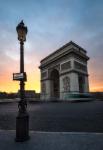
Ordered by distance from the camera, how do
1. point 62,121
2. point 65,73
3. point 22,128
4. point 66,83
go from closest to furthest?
point 22,128 < point 62,121 < point 66,83 < point 65,73

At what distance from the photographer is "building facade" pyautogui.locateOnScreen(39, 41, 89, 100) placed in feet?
171

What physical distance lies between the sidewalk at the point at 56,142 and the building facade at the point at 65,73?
43936 millimetres

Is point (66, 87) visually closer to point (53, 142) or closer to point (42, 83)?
point (42, 83)

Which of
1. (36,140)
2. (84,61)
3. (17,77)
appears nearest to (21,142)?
(36,140)

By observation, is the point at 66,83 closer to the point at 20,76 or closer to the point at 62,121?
the point at 62,121

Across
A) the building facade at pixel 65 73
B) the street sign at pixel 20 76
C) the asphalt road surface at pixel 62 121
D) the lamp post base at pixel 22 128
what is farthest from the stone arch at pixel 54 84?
the lamp post base at pixel 22 128

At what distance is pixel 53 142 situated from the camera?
6430mm

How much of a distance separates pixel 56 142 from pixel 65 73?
48.0m

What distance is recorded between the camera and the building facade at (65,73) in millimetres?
52031

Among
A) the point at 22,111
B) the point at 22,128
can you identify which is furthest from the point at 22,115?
the point at 22,128

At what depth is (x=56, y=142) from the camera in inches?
253

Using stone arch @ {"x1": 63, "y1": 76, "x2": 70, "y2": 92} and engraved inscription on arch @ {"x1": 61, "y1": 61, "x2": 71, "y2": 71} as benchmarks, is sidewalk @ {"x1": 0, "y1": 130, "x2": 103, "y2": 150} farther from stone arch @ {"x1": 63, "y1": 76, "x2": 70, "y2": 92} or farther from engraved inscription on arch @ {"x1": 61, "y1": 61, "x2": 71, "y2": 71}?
engraved inscription on arch @ {"x1": 61, "y1": 61, "x2": 71, "y2": 71}

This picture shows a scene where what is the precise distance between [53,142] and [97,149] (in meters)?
1.61

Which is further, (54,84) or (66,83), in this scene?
(54,84)
